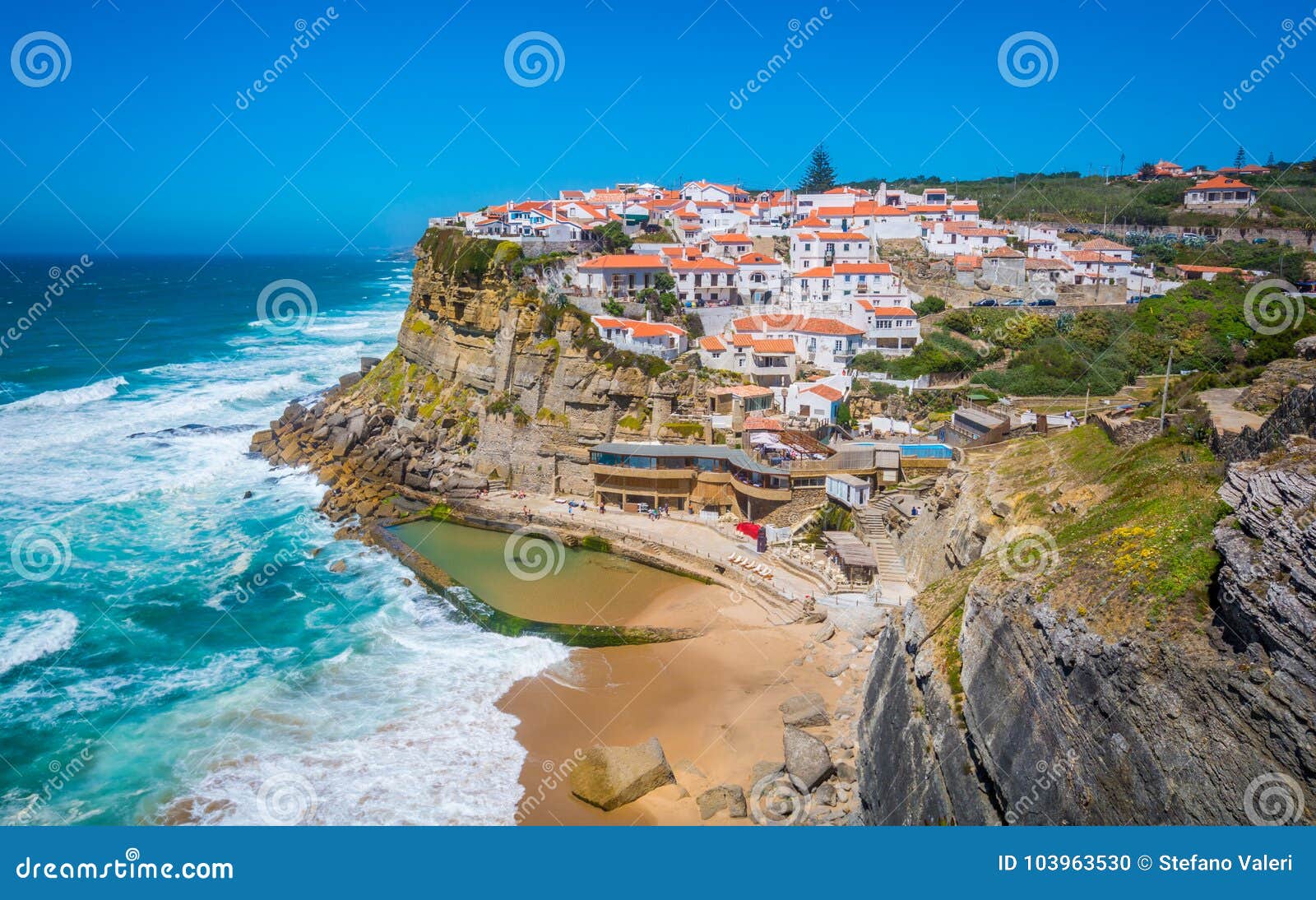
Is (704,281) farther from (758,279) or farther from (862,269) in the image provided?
(862,269)

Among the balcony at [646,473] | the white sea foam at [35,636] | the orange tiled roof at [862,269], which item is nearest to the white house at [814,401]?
the balcony at [646,473]

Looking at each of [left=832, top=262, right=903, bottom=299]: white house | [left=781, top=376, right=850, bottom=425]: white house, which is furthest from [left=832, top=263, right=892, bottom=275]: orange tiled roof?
[left=781, top=376, right=850, bottom=425]: white house

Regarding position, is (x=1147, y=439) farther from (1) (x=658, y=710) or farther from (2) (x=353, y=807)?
(2) (x=353, y=807)

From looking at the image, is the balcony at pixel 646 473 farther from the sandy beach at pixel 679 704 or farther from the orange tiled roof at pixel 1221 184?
the orange tiled roof at pixel 1221 184

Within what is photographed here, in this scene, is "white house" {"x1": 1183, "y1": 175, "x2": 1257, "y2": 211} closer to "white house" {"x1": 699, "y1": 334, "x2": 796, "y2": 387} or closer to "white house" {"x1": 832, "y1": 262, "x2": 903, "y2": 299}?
"white house" {"x1": 832, "y1": 262, "x2": 903, "y2": 299}

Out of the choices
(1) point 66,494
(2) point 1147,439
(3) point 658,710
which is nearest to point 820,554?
(3) point 658,710

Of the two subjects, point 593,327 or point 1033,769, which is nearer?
point 1033,769

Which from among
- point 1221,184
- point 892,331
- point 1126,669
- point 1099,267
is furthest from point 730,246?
point 1221,184
